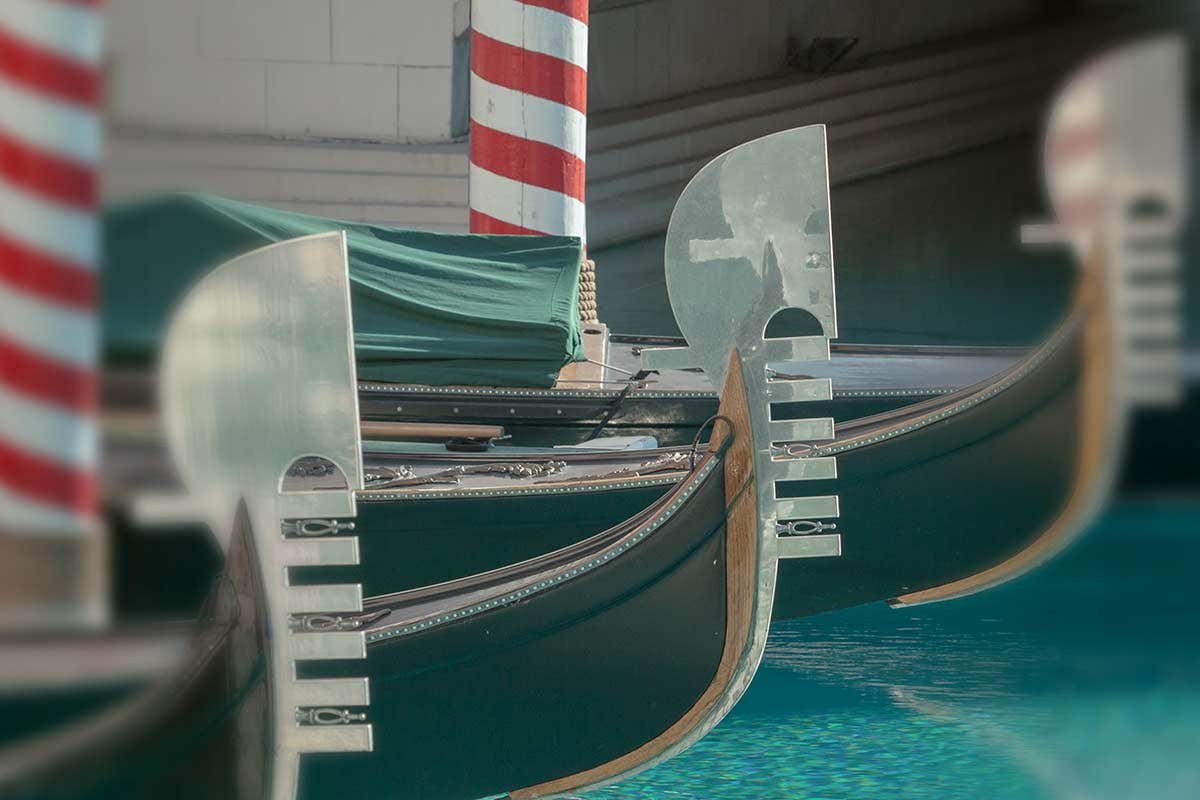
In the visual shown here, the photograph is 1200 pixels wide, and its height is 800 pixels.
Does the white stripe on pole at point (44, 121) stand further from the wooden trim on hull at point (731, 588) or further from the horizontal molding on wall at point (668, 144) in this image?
the horizontal molding on wall at point (668, 144)

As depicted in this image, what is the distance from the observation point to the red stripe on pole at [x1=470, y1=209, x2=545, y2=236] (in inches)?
157

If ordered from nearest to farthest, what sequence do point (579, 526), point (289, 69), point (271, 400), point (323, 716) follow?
point (271, 400)
point (323, 716)
point (579, 526)
point (289, 69)

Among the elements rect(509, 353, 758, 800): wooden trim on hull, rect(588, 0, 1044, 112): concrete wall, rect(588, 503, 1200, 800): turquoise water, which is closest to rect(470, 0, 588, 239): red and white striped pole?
rect(588, 503, 1200, 800): turquoise water

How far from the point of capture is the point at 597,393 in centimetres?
312

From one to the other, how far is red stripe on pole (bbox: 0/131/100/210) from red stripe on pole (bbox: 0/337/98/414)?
0.12m

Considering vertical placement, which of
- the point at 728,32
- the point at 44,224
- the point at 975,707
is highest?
the point at 728,32

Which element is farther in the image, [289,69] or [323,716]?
[289,69]

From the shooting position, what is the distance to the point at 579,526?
Result: 2.69 meters

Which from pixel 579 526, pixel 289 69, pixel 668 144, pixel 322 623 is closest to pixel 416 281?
pixel 579 526

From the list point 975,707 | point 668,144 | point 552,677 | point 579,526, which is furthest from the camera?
point 668,144

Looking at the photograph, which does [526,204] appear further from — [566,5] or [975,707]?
[975,707]

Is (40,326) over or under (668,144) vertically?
under

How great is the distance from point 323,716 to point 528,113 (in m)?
2.58

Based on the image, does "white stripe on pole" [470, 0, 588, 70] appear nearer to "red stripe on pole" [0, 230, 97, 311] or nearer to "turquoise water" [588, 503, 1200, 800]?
"turquoise water" [588, 503, 1200, 800]
